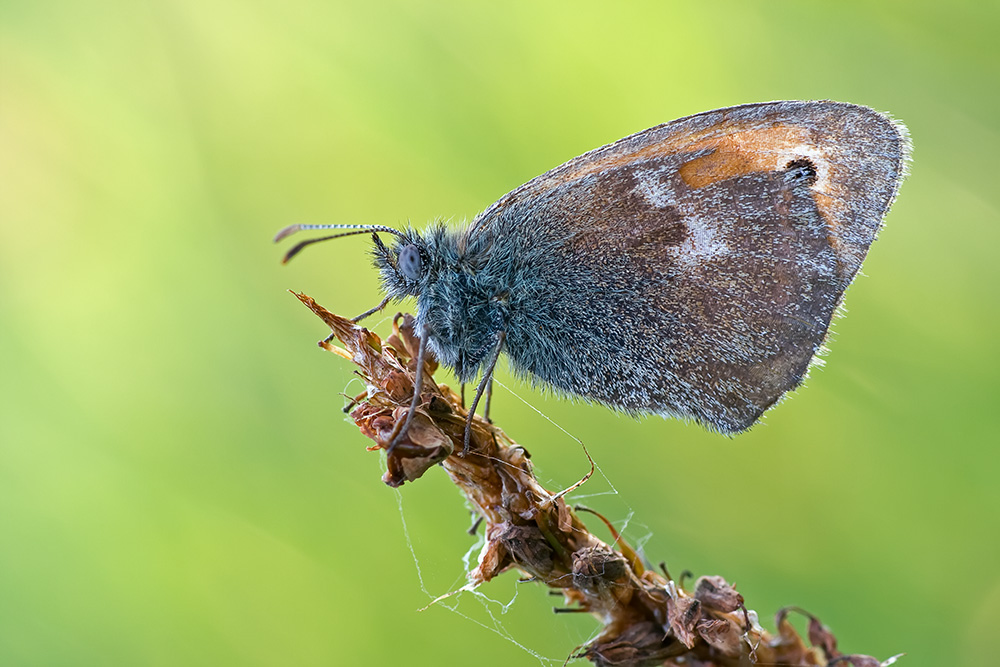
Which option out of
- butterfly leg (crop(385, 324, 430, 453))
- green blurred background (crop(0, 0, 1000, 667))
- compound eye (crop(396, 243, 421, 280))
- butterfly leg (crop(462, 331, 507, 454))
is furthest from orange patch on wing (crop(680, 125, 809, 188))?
butterfly leg (crop(385, 324, 430, 453))

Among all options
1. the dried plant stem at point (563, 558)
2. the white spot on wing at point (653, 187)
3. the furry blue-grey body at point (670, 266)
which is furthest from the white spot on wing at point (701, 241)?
the dried plant stem at point (563, 558)

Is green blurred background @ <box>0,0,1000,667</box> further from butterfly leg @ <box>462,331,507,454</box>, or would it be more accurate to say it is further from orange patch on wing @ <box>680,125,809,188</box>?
orange patch on wing @ <box>680,125,809,188</box>

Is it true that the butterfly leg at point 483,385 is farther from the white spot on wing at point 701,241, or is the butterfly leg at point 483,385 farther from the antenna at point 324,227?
the white spot on wing at point 701,241

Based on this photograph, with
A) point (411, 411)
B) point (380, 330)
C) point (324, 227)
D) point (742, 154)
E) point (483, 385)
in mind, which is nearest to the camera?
point (411, 411)

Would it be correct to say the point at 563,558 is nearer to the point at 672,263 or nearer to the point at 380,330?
the point at 672,263

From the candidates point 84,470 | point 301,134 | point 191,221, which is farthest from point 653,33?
point 84,470

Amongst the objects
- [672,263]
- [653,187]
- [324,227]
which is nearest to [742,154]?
[653,187]
